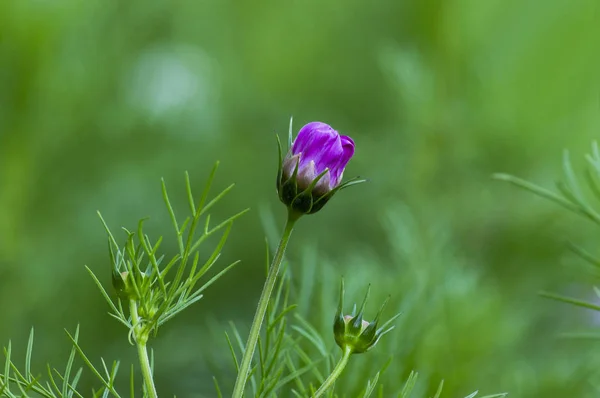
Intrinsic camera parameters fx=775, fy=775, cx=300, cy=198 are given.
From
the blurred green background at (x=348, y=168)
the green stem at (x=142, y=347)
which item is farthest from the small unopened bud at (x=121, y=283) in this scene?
the blurred green background at (x=348, y=168)

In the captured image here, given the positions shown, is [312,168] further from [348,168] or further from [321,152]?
[348,168]

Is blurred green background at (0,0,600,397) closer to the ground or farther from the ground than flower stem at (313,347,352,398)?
closer to the ground

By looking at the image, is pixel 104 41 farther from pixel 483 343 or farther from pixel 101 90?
pixel 483 343

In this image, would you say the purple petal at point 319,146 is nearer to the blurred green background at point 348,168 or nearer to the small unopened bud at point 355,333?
the small unopened bud at point 355,333

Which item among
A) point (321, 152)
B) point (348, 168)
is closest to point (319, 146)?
point (321, 152)

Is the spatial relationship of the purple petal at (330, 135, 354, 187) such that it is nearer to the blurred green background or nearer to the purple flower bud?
the purple flower bud

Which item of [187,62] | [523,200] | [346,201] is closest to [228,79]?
[187,62]

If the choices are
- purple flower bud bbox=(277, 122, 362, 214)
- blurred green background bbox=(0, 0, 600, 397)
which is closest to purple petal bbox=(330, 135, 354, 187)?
purple flower bud bbox=(277, 122, 362, 214)
